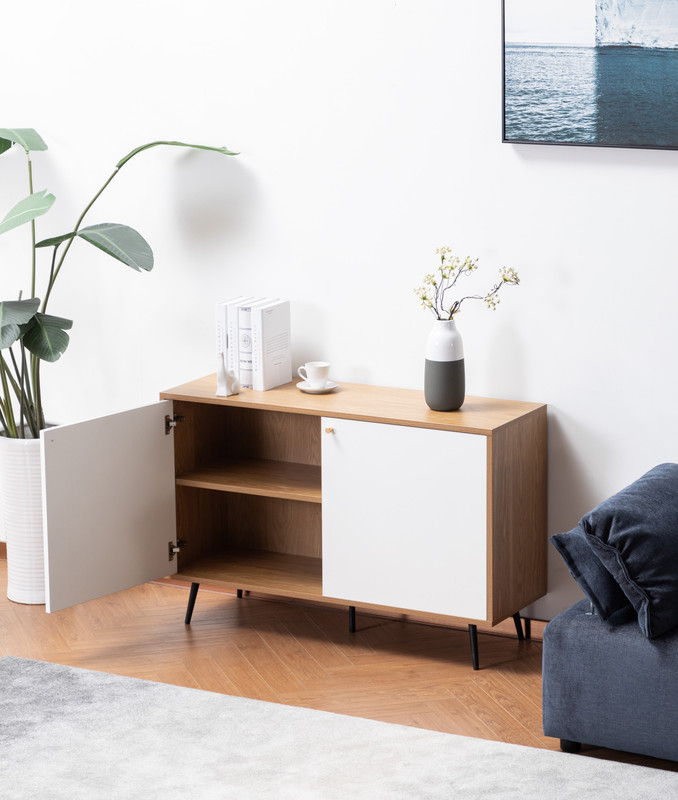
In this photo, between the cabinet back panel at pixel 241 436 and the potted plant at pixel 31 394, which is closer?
the potted plant at pixel 31 394

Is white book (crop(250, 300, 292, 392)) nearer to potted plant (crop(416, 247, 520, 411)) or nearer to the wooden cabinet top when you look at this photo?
the wooden cabinet top

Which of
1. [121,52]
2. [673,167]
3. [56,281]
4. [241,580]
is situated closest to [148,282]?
[56,281]

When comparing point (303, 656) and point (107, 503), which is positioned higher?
point (107, 503)

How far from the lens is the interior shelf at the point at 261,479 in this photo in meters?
4.41

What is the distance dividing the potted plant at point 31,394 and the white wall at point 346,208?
0.16 metres

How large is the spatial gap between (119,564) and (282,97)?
164 centimetres

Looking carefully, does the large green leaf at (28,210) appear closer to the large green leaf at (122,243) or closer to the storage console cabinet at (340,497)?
the large green leaf at (122,243)

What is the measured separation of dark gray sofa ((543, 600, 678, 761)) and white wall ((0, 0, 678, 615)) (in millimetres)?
836

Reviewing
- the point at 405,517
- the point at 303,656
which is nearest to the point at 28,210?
the point at 405,517

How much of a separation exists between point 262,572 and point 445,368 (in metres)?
1.01

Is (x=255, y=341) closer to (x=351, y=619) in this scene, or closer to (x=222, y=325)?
(x=222, y=325)

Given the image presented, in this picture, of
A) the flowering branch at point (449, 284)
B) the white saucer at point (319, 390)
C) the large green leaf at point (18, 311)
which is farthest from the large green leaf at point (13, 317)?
the flowering branch at point (449, 284)

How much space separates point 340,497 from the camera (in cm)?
427

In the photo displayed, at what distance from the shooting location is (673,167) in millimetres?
3984
